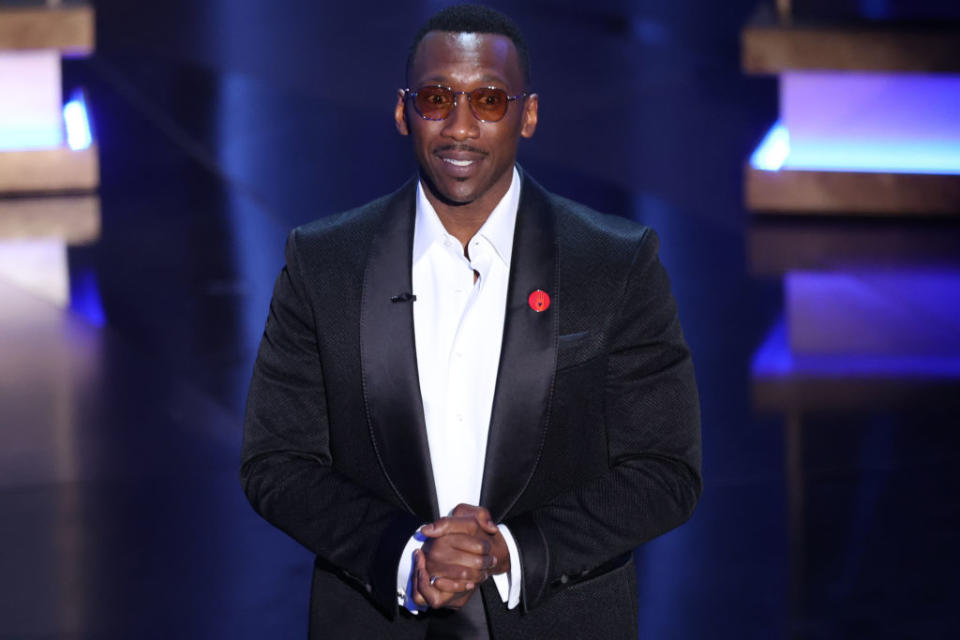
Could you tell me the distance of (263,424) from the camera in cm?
189

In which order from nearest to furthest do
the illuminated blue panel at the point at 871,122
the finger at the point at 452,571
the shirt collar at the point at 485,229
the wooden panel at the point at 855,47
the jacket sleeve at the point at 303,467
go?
the finger at the point at 452,571 → the jacket sleeve at the point at 303,467 → the shirt collar at the point at 485,229 → the wooden panel at the point at 855,47 → the illuminated blue panel at the point at 871,122

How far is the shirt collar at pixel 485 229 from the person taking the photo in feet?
6.25

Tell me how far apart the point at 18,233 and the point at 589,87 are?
4.23 m

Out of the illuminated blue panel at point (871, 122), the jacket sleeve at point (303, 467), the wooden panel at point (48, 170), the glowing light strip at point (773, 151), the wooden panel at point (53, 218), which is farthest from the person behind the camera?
the wooden panel at point (48, 170)

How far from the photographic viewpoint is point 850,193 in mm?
7773

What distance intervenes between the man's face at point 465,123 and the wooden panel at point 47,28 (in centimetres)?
690

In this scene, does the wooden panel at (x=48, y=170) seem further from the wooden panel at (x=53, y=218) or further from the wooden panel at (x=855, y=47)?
the wooden panel at (x=855, y=47)

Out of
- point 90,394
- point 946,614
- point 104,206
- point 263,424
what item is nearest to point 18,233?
point 104,206

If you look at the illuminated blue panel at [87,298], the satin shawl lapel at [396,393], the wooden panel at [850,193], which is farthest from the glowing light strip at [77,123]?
the satin shawl lapel at [396,393]

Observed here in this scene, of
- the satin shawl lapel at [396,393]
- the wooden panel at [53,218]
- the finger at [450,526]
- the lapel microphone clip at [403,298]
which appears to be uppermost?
the lapel microphone clip at [403,298]

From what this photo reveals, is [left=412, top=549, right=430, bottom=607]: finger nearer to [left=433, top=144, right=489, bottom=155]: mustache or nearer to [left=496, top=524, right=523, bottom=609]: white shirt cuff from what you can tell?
[left=496, top=524, right=523, bottom=609]: white shirt cuff

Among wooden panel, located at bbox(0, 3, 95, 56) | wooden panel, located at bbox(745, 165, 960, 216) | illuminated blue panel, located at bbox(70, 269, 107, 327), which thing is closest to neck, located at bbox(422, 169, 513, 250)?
illuminated blue panel, located at bbox(70, 269, 107, 327)

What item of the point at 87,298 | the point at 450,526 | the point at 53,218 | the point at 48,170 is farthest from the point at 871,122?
the point at 450,526

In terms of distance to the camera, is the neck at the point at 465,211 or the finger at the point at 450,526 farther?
the neck at the point at 465,211
